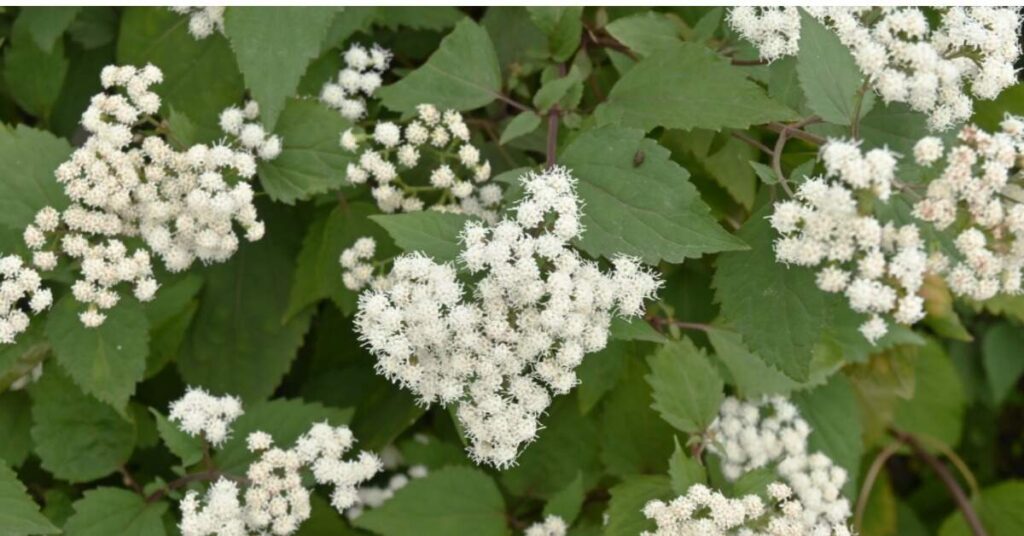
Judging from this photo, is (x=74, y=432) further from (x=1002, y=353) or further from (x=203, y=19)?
(x=1002, y=353)

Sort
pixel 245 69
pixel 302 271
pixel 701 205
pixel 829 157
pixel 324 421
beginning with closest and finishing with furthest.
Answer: pixel 829 157, pixel 701 205, pixel 245 69, pixel 324 421, pixel 302 271

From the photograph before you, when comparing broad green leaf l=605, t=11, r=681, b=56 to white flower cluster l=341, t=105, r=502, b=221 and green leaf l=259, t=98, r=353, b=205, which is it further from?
green leaf l=259, t=98, r=353, b=205

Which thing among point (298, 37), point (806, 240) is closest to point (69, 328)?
point (298, 37)

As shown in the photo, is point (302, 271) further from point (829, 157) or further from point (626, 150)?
point (829, 157)

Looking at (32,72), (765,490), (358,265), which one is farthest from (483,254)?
(32,72)

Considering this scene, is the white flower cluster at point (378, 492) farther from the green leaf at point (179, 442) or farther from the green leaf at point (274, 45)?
the green leaf at point (274, 45)

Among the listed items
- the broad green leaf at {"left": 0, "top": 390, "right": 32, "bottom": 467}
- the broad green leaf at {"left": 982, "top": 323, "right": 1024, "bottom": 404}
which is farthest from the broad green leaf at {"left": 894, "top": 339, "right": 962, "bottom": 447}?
the broad green leaf at {"left": 0, "top": 390, "right": 32, "bottom": 467}

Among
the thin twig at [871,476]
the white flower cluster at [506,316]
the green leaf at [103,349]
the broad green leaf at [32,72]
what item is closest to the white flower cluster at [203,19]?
the broad green leaf at [32,72]
